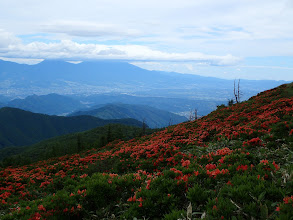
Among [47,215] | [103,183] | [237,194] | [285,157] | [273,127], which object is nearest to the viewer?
[237,194]

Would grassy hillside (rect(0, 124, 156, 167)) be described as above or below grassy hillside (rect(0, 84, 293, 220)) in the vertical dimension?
below

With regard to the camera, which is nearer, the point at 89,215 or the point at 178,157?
the point at 89,215

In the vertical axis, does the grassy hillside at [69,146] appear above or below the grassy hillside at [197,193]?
below

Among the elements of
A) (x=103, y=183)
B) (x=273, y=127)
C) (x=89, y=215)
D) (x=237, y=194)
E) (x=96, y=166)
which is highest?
(x=273, y=127)

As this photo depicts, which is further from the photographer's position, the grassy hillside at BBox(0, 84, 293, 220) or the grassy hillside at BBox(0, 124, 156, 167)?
the grassy hillside at BBox(0, 124, 156, 167)

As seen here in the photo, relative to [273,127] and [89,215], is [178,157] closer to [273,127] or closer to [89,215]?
[273,127]

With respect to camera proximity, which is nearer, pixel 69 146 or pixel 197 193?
pixel 197 193

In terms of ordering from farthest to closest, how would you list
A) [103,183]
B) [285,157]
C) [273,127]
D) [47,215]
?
[273,127], [285,157], [103,183], [47,215]

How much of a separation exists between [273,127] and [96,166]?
44.4 ft

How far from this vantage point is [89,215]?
276 inches

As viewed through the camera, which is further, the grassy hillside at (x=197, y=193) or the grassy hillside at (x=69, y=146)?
the grassy hillside at (x=69, y=146)

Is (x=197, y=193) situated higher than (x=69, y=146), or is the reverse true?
(x=197, y=193)

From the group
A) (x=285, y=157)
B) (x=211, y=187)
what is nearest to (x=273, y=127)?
(x=285, y=157)

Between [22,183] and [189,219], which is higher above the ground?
[189,219]
